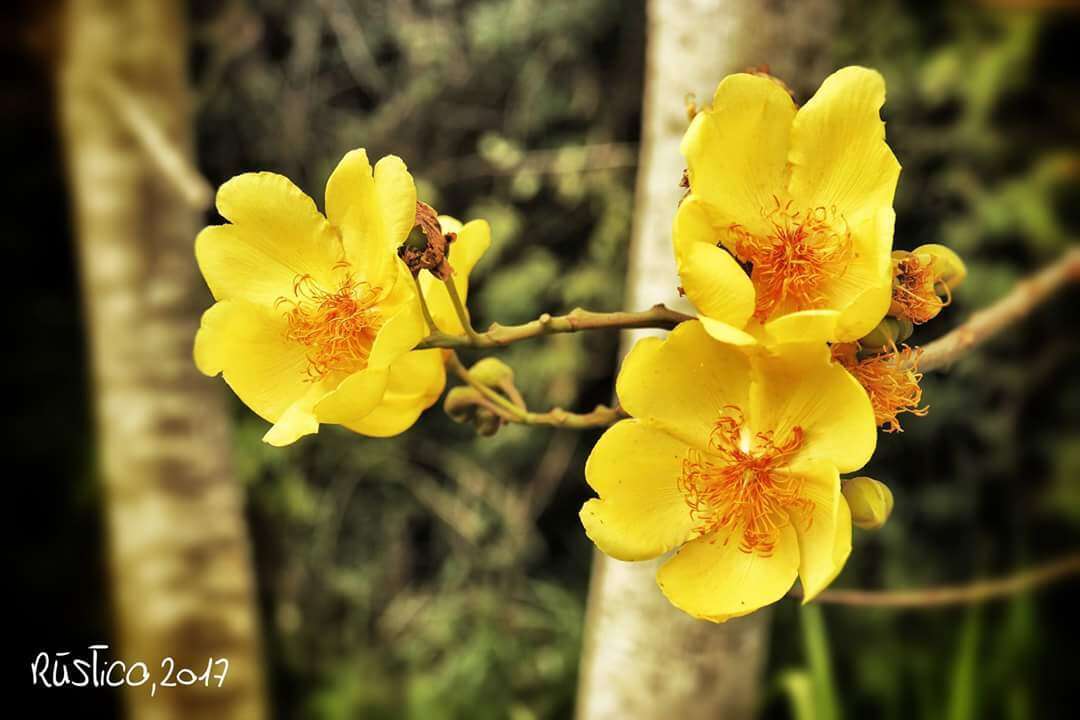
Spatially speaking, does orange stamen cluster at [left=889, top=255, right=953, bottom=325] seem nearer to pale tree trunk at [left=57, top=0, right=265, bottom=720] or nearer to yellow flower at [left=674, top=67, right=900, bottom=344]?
yellow flower at [left=674, top=67, right=900, bottom=344]

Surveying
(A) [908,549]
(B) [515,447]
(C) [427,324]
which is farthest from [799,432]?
(A) [908,549]

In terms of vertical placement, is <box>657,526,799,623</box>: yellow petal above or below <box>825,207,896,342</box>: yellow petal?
below

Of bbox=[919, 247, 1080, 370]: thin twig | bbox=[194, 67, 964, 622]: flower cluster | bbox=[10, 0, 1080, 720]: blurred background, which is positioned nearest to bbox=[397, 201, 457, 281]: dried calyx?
bbox=[194, 67, 964, 622]: flower cluster

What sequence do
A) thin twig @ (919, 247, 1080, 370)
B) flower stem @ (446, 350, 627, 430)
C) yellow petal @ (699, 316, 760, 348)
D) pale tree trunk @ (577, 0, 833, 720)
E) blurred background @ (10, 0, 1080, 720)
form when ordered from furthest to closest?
1. blurred background @ (10, 0, 1080, 720)
2. pale tree trunk @ (577, 0, 833, 720)
3. thin twig @ (919, 247, 1080, 370)
4. flower stem @ (446, 350, 627, 430)
5. yellow petal @ (699, 316, 760, 348)

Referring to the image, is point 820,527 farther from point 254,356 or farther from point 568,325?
point 254,356

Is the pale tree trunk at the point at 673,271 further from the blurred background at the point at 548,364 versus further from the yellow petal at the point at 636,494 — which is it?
the blurred background at the point at 548,364

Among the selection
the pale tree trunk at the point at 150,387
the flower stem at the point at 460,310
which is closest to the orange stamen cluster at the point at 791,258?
the flower stem at the point at 460,310

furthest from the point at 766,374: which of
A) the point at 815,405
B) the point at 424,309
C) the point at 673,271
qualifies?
the point at 673,271
